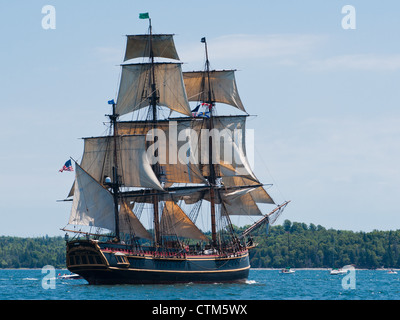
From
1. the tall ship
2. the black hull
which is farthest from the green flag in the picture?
the black hull

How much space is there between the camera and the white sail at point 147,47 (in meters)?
83.9

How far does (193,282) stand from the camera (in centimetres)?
8162

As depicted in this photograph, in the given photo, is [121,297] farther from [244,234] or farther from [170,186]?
[244,234]

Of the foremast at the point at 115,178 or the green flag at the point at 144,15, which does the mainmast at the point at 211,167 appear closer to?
the green flag at the point at 144,15

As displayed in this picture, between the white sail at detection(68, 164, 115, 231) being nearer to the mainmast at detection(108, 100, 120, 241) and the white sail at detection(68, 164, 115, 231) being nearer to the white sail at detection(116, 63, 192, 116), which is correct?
the mainmast at detection(108, 100, 120, 241)

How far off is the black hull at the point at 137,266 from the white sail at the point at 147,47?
20.3 metres

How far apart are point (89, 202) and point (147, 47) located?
1807 cm

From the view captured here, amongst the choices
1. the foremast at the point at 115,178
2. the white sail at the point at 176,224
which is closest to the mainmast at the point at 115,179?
the foremast at the point at 115,178

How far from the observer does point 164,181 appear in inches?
3312

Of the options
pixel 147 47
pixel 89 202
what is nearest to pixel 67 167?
pixel 89 202

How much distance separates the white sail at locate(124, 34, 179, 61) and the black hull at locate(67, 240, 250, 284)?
799 inches

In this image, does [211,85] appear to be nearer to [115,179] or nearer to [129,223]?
[115,179]
